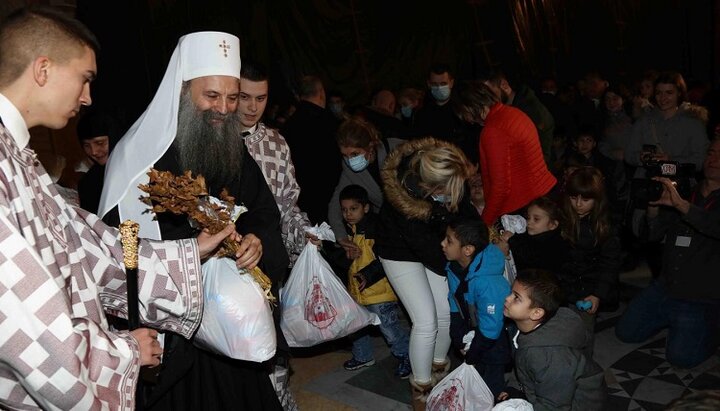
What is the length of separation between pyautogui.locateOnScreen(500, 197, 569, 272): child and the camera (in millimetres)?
608

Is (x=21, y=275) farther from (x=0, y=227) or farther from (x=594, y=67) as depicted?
(x=594, y=67)

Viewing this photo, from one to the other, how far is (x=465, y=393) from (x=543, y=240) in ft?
4.10

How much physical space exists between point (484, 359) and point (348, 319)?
0.78 metres

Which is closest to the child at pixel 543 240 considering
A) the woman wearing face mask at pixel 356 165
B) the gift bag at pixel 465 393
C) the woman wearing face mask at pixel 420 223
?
the woman wearing face mask at pixel 420 223

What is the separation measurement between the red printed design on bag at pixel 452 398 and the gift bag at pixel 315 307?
715 millimetres

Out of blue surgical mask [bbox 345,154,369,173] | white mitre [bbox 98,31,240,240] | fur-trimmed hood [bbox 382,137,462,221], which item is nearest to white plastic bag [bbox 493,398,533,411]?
fur-trimmed hood [bbox 382,137,462,221]

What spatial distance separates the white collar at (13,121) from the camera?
5.89 feet

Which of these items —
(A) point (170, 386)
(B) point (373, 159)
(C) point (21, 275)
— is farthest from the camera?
(B) point (373, 159)

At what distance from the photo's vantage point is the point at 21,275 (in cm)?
→ 156

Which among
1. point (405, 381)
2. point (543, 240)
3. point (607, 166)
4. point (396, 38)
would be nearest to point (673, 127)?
point (607, 166)

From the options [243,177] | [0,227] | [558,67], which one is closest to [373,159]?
[243,177]

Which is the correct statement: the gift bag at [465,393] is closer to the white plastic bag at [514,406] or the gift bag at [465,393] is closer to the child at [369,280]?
the white plastic bag at [514,406]

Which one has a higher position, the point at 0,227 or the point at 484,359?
the point at 0,227

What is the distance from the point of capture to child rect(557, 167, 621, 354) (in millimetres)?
4078
